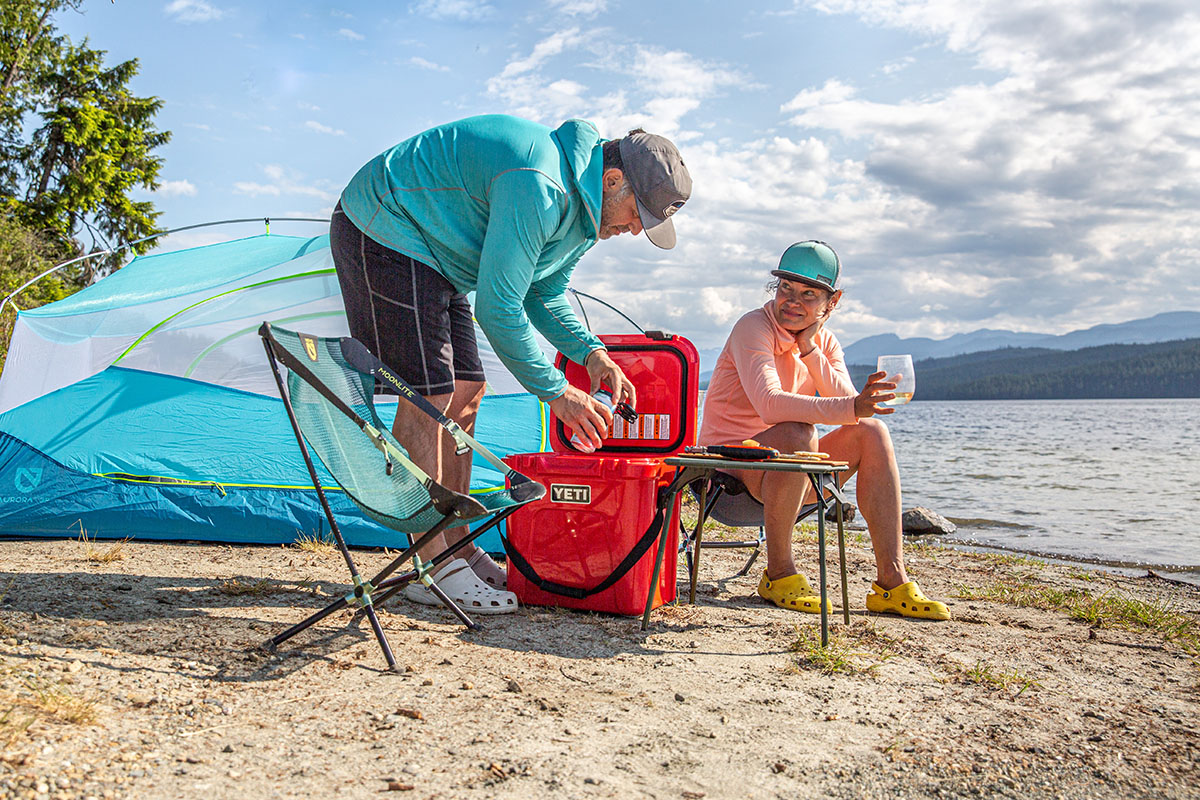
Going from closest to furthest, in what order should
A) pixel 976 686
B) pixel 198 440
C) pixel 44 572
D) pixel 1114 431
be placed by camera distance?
pixel 976 686 < pixel 44 572 < pixel 198 440 < pixel 1114 431

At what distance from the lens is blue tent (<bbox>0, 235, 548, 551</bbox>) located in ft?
13.7

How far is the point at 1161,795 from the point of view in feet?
5.84

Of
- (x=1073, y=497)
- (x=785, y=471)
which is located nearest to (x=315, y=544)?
(x=785, y=471)

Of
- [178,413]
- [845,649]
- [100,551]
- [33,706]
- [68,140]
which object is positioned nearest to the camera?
[33,706]

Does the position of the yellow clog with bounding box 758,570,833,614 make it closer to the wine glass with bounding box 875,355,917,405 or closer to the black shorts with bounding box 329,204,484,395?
the wine glass with bounding box 875,355,917,405

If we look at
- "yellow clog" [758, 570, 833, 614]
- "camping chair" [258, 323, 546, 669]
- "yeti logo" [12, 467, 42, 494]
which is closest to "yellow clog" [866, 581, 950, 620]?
"yellow clog" [758, 570, 833, 614]

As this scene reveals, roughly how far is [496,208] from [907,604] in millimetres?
2133

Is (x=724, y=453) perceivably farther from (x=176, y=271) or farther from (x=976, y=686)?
(x=176, y=271)

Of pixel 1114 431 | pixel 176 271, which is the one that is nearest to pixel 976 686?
pixel 176 271

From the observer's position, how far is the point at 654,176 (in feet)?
8.64

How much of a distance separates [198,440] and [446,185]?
240 cm

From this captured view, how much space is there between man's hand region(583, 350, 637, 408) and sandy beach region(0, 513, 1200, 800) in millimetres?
831

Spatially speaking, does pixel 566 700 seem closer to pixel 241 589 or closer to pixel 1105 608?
pixel 241 589

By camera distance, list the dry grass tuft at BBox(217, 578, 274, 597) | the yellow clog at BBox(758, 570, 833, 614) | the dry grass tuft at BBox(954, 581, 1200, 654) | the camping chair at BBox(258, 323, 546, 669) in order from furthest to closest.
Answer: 1. the yellow clog at BBox(758, 570, 833, 614)
2. the dry grass tuft at BBox(954, 581, 1200, 654)
3. the dry grass tuft at BBox(217, 578, 274, 597)
4. the camping chair at BBox(258, 323, 546, 669)
